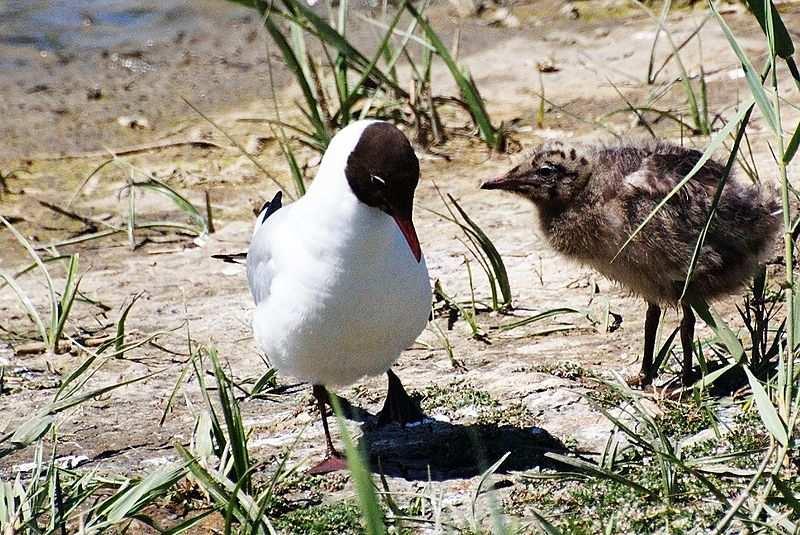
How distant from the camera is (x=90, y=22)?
1224 centimetres

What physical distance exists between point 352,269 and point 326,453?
739 millimetres

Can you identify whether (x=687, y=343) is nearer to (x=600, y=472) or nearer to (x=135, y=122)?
(x=600, y=472)

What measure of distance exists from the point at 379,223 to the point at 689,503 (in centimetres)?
127

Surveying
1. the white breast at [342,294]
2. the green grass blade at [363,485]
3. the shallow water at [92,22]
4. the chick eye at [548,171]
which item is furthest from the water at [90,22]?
the green grass blade at [363,485]

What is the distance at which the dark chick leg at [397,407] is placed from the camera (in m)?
4.55

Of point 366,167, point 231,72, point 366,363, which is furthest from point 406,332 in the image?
point 231,72

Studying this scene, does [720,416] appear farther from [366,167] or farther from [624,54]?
[624,54]

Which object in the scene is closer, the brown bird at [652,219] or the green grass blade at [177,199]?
the brown bird at [652,219]

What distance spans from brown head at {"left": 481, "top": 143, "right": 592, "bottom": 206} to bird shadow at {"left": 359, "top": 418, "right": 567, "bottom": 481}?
99 cm

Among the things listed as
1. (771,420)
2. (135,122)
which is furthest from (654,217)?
(135,122)

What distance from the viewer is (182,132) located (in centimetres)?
906

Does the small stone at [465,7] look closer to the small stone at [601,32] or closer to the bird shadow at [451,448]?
the small stone at [601,32]

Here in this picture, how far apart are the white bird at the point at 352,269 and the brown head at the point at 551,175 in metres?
0.83

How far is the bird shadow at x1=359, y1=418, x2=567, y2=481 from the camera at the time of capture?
418cm
